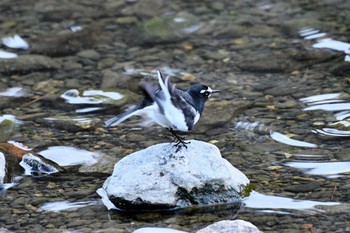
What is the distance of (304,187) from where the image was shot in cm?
704

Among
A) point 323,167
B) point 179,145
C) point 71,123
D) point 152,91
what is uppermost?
point 152,91

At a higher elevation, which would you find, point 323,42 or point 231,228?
point 231,228

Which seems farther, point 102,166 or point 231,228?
point 102,166

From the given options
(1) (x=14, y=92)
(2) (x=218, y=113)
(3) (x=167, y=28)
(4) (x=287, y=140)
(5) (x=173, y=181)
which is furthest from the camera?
(3) (x=167, y=28)

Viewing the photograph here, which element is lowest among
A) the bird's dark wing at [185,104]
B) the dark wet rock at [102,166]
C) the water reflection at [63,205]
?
the dark wet rock at [102,166]

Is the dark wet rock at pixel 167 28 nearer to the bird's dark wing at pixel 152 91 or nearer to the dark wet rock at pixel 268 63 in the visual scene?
the dark wet rock at pixel 268 63

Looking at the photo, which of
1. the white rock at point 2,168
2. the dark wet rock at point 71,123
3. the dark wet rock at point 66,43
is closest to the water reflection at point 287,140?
the dark wet rock at point 71,123

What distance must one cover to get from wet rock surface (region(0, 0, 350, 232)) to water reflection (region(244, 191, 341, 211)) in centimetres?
6

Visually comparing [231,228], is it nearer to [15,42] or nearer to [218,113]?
[218,113]

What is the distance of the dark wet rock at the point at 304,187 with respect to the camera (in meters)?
6.98

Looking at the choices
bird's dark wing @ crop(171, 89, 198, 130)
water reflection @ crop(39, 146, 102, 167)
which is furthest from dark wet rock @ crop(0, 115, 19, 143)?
bird's dark wing @ crop(171, 89, 198, 130)

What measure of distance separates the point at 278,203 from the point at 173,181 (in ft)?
3.19

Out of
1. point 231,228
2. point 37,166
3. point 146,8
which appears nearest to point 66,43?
point 146,8

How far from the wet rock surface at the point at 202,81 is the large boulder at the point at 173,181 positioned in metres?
0.15
